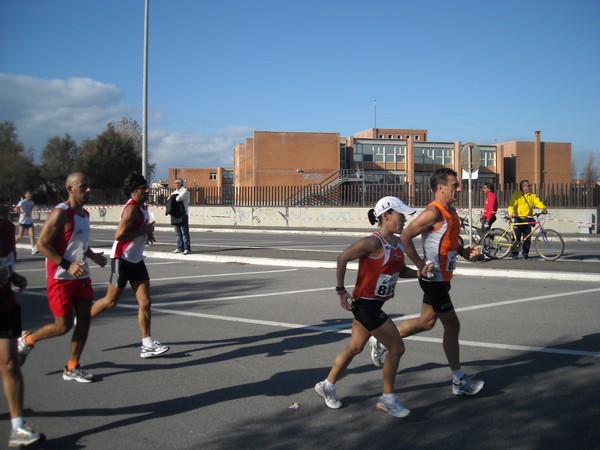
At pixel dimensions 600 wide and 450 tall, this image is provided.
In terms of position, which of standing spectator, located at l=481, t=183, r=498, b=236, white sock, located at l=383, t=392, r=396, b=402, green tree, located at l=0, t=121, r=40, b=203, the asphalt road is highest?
green tree, located at l=0, t=121, r=40, b=203

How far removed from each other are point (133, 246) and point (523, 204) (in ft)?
36.7

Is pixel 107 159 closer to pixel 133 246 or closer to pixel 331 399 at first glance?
pixel 133 246

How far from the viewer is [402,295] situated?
1021 cm

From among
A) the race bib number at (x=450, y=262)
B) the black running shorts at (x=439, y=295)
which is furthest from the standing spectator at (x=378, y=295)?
the race bib number at (x=450, y=262)

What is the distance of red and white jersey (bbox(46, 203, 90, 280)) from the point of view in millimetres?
5184

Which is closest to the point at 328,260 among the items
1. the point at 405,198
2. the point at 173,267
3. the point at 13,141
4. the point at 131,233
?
the point at 173,267

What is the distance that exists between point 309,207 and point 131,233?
2890 cm

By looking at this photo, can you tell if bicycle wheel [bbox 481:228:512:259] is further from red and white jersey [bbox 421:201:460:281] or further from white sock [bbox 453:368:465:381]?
white sock [bbox 453:368:465:381]

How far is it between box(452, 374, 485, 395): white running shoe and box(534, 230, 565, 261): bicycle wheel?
1045cm

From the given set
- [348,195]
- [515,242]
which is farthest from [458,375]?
[348,195]

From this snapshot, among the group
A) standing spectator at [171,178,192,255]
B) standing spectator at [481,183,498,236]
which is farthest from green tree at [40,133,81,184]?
standing spectator at [481,183,498,236]

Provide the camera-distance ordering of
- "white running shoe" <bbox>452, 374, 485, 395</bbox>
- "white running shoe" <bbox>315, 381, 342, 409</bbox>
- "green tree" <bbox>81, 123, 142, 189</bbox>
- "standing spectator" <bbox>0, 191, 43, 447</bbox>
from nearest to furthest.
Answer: "standing spectator" <bbox>0, 191, 43, 447</bbox> → "white running shoe" <bbox>315, 381, 342, 409</bbox> → "white running shoe" <bbox>452, 374, 485, 395</bbox> → "green tree" <bbox>81, 123, 142, 189</bbox>

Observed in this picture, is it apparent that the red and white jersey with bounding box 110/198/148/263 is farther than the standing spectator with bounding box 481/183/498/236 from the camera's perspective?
No

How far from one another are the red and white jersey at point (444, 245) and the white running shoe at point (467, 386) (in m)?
0.88
